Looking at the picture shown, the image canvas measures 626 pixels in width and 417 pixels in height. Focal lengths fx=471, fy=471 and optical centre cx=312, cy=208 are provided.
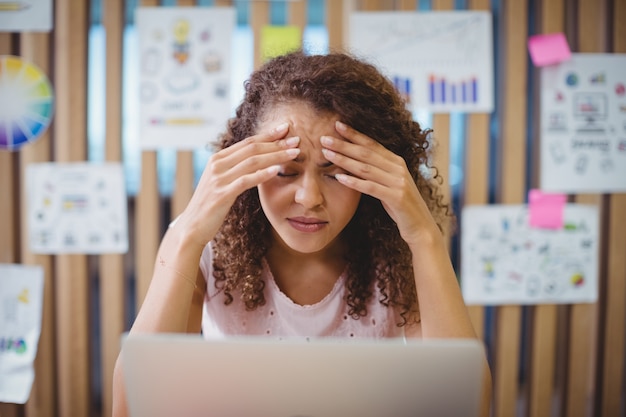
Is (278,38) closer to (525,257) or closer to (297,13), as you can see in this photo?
(297,13)

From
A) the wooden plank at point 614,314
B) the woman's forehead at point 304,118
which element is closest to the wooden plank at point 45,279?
the woman's forehead at point 304,118

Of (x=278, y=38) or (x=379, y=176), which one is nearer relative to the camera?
(x=379, y=176)

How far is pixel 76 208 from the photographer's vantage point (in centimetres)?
159

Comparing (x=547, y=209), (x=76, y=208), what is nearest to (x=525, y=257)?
(x=547, y=209)

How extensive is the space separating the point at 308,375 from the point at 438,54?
1.31 m

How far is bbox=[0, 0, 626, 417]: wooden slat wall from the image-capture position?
61.8 inches

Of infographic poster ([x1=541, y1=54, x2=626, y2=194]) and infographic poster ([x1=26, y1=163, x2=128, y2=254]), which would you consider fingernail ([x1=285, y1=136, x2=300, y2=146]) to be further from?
infographic poster ([x1=541, y1=54, x2=626, y2=194])

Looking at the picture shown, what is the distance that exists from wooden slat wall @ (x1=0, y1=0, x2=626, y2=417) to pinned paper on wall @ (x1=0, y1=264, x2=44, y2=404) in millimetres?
30

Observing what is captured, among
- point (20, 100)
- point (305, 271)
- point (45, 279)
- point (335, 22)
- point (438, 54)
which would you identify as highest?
point (335, 22)

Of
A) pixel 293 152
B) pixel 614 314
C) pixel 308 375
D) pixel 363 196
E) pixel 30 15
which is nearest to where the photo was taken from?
pixel 308 375

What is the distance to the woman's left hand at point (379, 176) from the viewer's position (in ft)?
3.03

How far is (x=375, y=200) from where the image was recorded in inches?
46.4

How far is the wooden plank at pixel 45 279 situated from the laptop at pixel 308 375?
1.24 meters

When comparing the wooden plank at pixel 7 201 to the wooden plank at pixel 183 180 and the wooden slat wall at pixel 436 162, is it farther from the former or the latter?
the wooden plank at pixel 183 180
